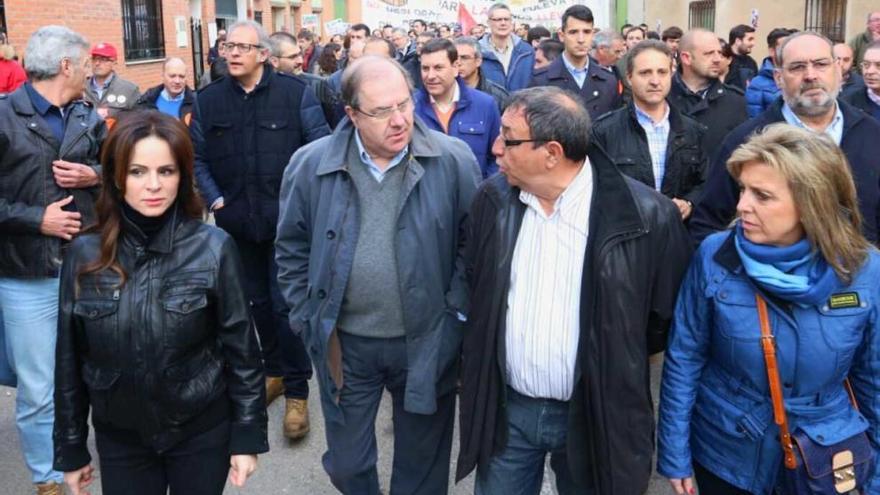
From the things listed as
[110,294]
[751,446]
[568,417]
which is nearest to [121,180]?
[110,294]

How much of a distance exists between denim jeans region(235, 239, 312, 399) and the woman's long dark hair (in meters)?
1.95

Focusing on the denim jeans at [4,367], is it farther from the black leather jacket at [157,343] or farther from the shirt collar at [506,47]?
the shirt collar at [506,47]

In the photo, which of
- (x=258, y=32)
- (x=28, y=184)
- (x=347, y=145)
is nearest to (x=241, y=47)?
(x=258, y=32)

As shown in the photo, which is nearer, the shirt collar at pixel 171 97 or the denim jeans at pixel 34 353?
the denim jeans at pixel 34 353

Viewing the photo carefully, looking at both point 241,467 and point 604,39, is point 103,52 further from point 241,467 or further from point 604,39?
point 241,467

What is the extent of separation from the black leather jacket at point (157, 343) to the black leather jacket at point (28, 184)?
1.04 meters

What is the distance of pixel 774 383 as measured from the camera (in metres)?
2.44

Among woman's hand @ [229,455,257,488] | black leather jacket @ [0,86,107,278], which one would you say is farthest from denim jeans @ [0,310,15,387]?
woman's hand @ [229,455,257,488]

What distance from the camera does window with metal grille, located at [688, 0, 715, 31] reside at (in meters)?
21.8

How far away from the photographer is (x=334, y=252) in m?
3.06

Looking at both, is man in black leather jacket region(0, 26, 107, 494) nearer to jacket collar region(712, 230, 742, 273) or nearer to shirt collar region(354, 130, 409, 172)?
shirt collar region(354, 130, 409, 172)

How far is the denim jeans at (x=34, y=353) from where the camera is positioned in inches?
143

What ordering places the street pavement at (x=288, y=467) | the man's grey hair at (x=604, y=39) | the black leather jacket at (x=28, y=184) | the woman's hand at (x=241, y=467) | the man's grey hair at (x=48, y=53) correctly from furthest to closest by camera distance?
the man's grey hair at (x=604, y=39), the street pavement at (x=288, y=467), the man's grey hair at (x=48, y=53), the black leather jacket at (x=28, y=184), the woman's hand at (x=241, y=467)

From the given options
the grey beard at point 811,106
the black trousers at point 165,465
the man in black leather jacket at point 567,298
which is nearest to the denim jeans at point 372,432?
the man in black leather jacket at point 567,298
